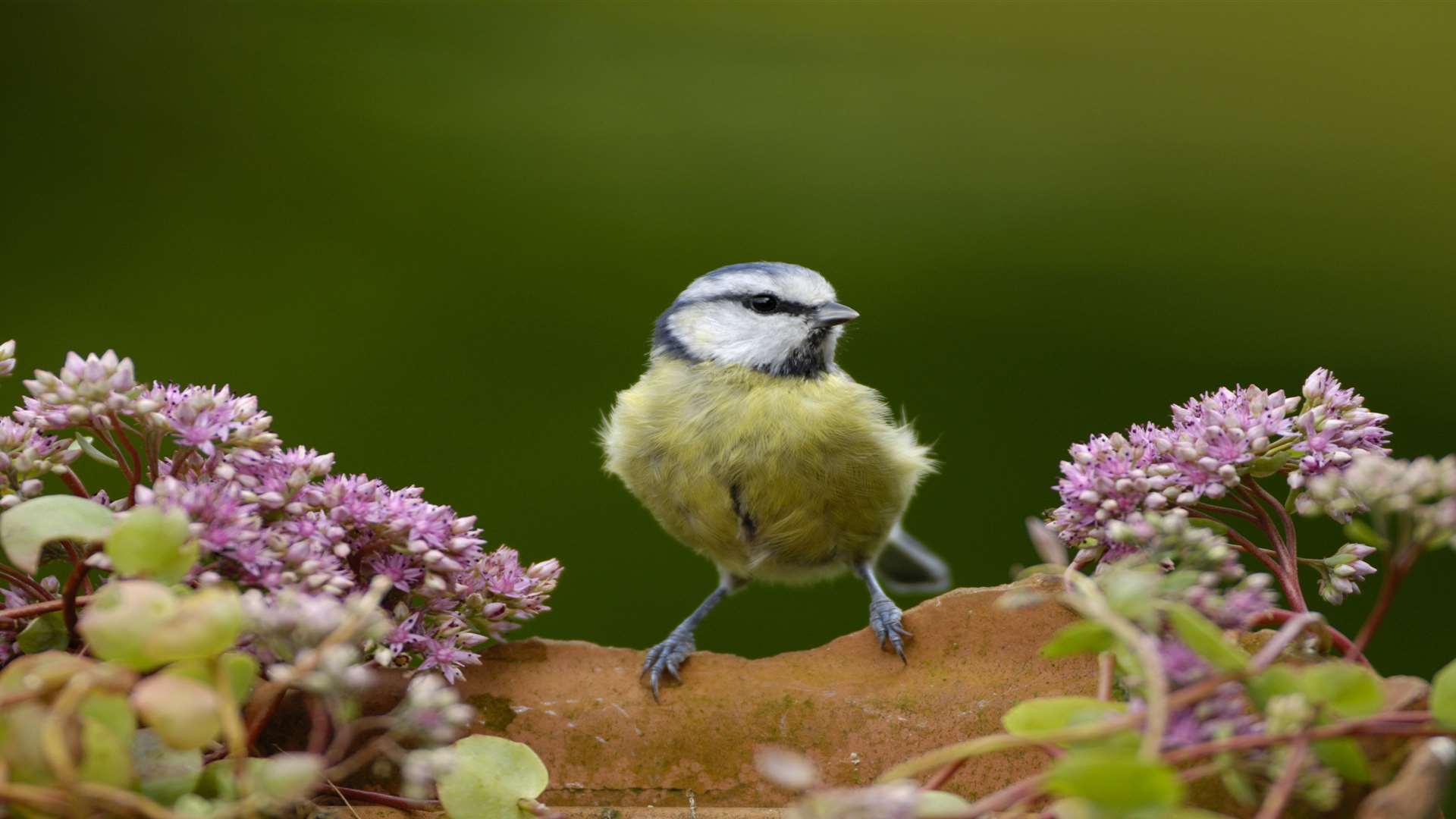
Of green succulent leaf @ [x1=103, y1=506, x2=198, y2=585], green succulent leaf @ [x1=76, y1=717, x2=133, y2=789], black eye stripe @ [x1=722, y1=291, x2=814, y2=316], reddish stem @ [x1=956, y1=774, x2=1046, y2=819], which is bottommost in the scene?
reddish stem @ [x1=956, y1=774, x2=1046, y2=819]

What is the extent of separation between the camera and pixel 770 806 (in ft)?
3.33

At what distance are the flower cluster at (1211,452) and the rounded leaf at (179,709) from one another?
56cm

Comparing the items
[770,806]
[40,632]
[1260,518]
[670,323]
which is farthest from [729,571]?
[40,632]

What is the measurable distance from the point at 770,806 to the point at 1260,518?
16.7 inches

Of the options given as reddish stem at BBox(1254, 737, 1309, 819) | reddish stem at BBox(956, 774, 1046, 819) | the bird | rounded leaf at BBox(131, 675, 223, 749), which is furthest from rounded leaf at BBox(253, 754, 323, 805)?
the bird

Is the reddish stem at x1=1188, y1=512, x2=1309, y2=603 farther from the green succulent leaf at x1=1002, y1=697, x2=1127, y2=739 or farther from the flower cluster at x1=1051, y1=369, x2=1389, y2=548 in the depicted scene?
the green succulent leaf at x1=1002, y1=697, x2=1127, y2=739

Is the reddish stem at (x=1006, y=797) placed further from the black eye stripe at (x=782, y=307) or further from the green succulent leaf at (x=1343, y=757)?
the black eye stripe at (x=782, y=307)

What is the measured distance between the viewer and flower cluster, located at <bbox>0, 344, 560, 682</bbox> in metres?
0.75

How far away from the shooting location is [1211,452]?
87cm

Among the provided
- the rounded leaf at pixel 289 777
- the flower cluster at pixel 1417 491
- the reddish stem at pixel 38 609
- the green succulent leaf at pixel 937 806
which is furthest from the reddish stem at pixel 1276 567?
the reddish stem at pixel 38 609

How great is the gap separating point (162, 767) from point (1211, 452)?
0.66m

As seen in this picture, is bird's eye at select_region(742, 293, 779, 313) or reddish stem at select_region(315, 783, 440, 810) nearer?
reddish stem at select_region(315, 783, 440, 810)

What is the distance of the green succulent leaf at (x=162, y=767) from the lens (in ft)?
Answer: 2.06

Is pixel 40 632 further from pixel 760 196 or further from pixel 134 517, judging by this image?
pixel 760 196
